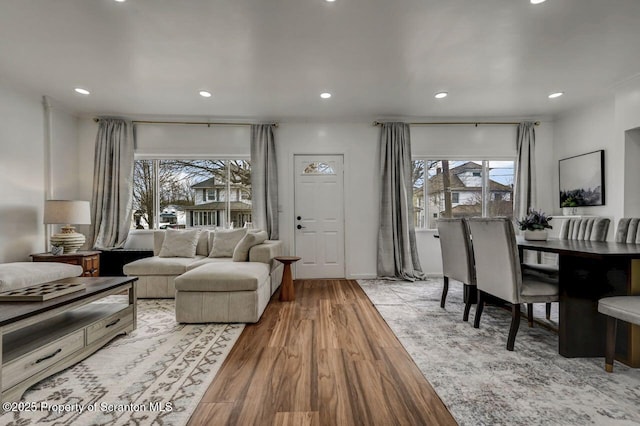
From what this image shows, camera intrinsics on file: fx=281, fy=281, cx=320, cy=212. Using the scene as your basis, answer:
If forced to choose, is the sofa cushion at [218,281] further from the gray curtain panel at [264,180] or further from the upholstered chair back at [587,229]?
the upholstered chair back at [587,229]

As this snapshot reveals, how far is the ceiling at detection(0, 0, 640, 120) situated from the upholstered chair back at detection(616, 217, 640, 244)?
65.5 inches

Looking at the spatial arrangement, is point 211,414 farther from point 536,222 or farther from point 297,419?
point 536,222

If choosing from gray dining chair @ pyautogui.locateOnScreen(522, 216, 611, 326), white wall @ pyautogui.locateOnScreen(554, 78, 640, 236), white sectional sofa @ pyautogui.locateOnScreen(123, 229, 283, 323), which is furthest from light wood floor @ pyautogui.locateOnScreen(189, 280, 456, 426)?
white wall @ pyautogui.locateOnScreen(554, 78, 640, 236)

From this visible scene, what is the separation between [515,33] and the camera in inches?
97.2

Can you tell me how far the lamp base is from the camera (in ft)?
11.7

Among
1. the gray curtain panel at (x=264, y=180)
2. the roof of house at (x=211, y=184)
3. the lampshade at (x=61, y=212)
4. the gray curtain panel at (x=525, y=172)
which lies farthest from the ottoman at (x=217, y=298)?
the gray curtain panel at (x=525, y=172)

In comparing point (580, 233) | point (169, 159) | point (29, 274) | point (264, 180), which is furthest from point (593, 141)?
point (29, 274)

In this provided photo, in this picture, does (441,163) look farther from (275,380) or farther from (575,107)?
(275,380)

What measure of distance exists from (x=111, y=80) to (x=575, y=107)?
20.8 ft

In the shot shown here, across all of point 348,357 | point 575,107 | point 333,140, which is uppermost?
point 575,107

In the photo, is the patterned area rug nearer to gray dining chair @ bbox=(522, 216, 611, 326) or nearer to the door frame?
gray dining chair @ bbox=(522, 216, 611, 326)

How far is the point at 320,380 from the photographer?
67.2 inches

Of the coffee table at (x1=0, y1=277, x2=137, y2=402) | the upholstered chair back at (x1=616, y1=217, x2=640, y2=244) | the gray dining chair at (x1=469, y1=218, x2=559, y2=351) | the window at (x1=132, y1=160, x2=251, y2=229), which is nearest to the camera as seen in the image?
the coffee table at (x1=0, y1=277, x2=137, y2=402)

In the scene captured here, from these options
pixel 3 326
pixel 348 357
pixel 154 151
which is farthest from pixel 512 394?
pixel 154 151
